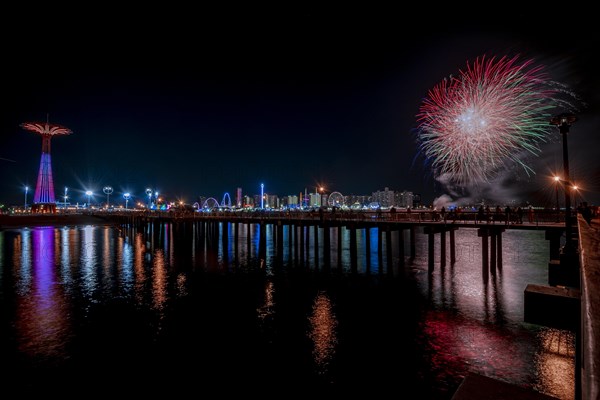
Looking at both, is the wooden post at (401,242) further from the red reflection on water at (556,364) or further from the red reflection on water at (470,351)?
the red reflection on water at (556,364)

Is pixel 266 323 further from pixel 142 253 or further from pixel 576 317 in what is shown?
pixel 142 253

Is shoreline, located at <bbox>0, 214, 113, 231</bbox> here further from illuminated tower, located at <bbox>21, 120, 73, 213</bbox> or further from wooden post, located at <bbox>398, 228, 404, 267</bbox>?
wooden post, located at <bbox>398, 228, 404, 267</bbox>

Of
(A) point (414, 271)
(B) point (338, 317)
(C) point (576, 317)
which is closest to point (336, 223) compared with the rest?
(A) point (414, 271)

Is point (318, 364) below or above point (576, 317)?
below

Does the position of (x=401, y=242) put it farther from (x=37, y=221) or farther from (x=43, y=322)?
(x=37, y=221)

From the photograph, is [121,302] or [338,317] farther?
[121,302]

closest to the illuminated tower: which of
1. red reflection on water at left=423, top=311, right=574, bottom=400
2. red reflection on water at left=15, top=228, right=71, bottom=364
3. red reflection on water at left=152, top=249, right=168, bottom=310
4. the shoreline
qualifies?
the shoreline
